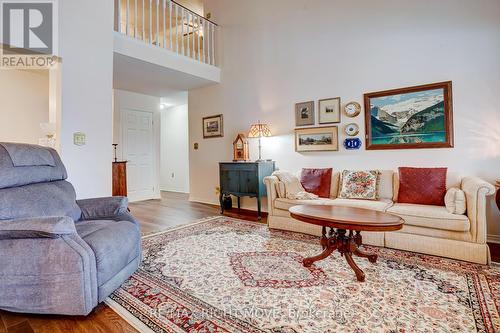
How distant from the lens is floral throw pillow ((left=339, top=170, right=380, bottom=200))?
122 inches

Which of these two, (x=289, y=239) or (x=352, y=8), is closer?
(x=289, y=239)

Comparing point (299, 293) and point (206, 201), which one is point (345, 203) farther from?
point (206, 201)

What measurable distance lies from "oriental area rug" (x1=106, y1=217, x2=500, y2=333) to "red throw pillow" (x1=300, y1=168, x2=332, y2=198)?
3.35 ft

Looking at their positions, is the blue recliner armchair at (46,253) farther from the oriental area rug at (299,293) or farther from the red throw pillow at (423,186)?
the red throw pillow at (423,186)

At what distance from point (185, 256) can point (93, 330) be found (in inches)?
40.5

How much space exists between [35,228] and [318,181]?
2986 millimetres

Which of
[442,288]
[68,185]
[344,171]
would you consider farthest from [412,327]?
[68,185]

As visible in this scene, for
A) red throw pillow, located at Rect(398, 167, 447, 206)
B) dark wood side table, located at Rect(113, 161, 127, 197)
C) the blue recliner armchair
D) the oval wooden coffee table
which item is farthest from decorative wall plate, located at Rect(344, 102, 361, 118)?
dark wood side table, located at Rect(113, 161, 127, 197)

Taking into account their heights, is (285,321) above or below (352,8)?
→ below

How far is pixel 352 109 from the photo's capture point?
11.5 feet

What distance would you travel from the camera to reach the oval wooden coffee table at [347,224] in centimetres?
183

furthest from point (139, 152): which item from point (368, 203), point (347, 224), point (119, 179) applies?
point (347, 224)

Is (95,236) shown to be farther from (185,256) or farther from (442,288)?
(442,288)

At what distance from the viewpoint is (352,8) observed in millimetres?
3531
